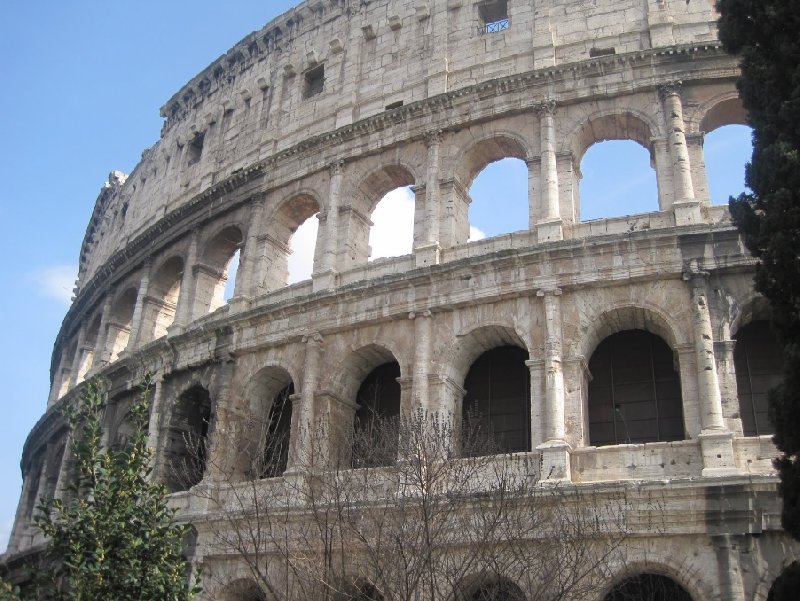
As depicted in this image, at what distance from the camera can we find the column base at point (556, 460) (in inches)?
508

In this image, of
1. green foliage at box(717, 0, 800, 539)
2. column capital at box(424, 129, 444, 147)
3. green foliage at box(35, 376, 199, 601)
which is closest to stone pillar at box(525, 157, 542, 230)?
column capital at box(424, 129, 444, 147)

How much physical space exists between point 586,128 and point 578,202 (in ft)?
5.14

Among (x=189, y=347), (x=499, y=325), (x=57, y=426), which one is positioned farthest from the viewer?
(x=57, y=426)

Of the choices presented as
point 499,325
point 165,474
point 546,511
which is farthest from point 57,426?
point 546,511

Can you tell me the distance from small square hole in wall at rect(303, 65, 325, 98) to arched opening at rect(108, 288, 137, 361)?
24.5ft

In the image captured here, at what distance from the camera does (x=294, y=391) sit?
655 inches

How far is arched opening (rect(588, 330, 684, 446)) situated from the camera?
1389cm

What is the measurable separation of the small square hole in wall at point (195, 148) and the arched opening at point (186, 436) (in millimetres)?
8052

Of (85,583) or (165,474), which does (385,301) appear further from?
(85,583)

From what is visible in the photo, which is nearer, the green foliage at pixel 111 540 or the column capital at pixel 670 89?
the green foliage at pixel 111 540

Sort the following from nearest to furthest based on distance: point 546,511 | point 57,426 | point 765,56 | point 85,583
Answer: point 85,583 → point 765,56 → point 546,511 → point 57,426

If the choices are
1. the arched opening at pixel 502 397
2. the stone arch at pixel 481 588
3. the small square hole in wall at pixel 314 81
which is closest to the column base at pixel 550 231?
the arched opening at pixel 502 397

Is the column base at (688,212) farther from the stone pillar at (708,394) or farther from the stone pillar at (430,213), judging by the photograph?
the stone pillar at (430,213)

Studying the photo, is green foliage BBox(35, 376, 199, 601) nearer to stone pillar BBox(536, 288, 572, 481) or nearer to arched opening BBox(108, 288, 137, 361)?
stone pillar BBox(536, 288, 572, 481)
